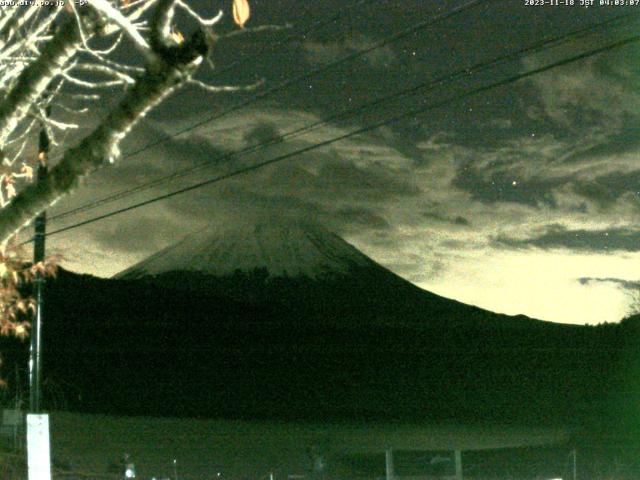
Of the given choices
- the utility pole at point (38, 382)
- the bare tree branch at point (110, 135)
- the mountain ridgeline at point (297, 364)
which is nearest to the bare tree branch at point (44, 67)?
the bare tree branch at point (110, 135)

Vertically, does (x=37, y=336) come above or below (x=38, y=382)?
above

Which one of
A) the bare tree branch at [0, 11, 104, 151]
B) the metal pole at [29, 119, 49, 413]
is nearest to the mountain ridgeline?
the metal pole at [29, 119, 49, 413]

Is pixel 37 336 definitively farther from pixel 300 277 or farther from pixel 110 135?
pixel 300 277

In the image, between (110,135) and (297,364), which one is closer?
(110,135)

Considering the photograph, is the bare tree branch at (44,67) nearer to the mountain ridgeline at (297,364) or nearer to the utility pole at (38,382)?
the utility pole at (38,382)

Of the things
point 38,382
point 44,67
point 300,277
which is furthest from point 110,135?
point 300,277

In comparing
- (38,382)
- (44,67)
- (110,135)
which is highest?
(44,67)

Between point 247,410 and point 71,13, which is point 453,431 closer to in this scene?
point 247,410

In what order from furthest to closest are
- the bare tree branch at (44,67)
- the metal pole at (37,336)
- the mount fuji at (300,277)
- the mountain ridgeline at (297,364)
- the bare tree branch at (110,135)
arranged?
the mount fuji at (300,277) < the mountain ridgeline at (297,364) < the metal pole at (37,336) < the bare tree branch at (44,67) < the bare tree branch at (110,135)
